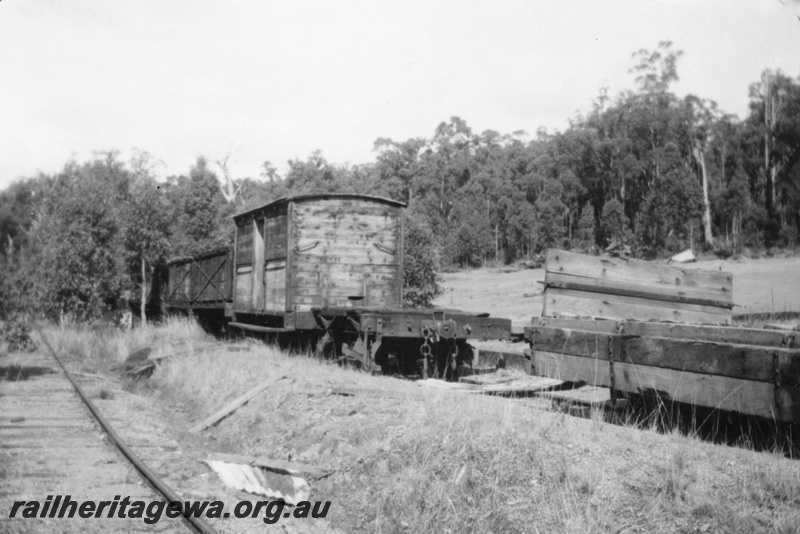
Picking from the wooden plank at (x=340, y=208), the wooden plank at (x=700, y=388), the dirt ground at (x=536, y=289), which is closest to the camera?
the wooden plank at (x=700, y=388)

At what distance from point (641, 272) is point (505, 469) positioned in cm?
303

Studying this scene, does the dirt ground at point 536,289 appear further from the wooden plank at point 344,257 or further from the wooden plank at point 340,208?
the wooden plank at point 340,208

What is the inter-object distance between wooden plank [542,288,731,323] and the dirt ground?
471 inches

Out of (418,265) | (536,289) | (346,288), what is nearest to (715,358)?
(346,288)

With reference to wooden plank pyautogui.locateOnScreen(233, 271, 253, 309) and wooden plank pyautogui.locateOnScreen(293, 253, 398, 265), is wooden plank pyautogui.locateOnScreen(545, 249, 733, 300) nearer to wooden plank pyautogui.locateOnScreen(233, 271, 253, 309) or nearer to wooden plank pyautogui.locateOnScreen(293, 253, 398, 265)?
wooden plank pyautogui.locateOnScreen(293, 253, 398, 265)

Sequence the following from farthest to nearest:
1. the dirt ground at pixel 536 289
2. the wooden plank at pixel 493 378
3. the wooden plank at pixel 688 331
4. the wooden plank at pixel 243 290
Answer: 1. the dirt ground at pixel 536 289
2. the wooden plank at pixel 243 290
3. the wooden plank at pixel 493 378
4. the wooden plank at pixel 688 331

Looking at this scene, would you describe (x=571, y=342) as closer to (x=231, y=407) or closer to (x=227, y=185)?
(x=231, y=407)

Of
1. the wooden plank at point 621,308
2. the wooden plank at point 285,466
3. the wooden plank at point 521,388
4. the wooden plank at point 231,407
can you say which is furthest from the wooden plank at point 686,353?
the wooden plank at point 231,407

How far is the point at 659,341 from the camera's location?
4.73m

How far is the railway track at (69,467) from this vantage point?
464 cm

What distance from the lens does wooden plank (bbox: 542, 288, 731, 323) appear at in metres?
6.63

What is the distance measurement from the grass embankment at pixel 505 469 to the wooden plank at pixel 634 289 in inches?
52.8

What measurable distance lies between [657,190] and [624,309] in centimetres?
4119

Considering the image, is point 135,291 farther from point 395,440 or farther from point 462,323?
point 395,440
